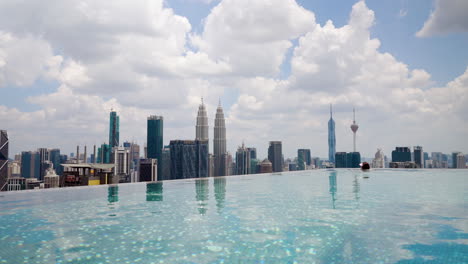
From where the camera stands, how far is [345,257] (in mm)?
7094

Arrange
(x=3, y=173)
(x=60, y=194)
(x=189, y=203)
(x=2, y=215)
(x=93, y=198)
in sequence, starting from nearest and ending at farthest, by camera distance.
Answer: (x=2, y=215) → (x=189, y=203) → (x=93, y=198) → (x=60, y=194) → (x=3, y=173)

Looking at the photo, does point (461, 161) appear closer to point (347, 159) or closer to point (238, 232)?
point (347, 159)

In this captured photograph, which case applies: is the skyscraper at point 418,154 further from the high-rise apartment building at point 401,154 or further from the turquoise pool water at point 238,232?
the turquoise pool water at point 238,232

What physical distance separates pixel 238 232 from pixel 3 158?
589 feet

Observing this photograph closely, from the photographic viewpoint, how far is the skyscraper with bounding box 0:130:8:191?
478 ft

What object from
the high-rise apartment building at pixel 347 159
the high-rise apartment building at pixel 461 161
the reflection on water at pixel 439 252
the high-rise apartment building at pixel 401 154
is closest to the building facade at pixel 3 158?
the high-rise apartment building at pixel 347 159

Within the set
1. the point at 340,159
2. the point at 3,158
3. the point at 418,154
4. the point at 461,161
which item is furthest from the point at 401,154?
the point at 3,158

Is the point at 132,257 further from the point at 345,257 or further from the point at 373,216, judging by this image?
the point at 373,216

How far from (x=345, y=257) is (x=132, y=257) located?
4.95 meters

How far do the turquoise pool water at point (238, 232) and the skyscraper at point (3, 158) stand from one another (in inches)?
6441

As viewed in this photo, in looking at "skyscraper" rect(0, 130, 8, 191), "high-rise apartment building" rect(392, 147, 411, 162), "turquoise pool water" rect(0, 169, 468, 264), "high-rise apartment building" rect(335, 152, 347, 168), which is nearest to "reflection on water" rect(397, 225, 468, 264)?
"turquoise pool water" rect(0, 169, 468, 264)

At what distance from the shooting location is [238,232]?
961 cm

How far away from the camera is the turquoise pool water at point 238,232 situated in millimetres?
7273

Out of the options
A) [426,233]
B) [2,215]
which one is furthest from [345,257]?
[2,215]
